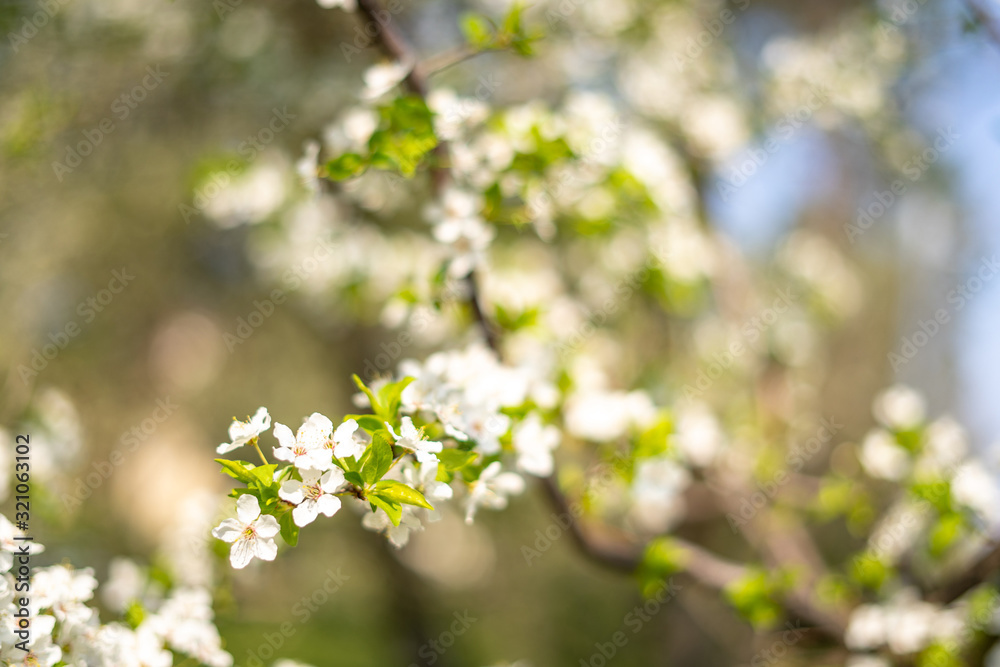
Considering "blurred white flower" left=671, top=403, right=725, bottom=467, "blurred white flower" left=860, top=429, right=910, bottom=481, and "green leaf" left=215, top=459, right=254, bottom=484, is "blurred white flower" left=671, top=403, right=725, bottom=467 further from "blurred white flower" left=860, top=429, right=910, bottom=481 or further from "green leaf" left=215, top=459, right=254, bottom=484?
"green leaf" left=215, top=459, right=254, bottom=484

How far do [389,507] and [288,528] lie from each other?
175 mm

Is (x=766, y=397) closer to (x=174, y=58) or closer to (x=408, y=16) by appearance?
(x=408, y=16)

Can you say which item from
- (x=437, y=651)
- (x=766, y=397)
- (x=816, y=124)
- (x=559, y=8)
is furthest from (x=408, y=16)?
(x=437, y=651)

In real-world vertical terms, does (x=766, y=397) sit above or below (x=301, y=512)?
below

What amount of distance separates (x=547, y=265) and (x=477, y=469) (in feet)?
8.40

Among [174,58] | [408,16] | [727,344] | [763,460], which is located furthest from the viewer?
[727,344]

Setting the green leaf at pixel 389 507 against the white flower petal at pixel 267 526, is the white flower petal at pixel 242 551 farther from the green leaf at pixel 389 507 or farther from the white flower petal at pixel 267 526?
the green leaf at pixel 389 507

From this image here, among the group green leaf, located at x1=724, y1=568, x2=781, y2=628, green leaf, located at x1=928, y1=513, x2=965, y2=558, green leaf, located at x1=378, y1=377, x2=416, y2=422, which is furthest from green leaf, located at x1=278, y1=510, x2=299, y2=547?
green leaf, located at x1=928, y1=513, x2=965, y2=558

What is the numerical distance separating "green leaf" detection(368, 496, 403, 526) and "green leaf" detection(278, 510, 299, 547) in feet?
0.46

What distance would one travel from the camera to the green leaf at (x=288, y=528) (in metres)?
1.12

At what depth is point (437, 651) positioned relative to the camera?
6.19 m

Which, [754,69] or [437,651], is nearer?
[754,69]

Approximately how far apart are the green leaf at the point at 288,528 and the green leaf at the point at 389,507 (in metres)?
0.14

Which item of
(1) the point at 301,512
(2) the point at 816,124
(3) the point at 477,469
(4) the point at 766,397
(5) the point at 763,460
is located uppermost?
(1) the point at 301,512
